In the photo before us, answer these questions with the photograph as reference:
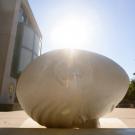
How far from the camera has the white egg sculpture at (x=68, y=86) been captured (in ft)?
11.5

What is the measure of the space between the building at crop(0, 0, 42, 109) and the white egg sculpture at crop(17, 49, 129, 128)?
58.3 feet

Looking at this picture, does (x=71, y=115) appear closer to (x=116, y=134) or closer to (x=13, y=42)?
(x=116, y=134)

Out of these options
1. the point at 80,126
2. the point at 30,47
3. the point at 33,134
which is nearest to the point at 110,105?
the point at 80,126

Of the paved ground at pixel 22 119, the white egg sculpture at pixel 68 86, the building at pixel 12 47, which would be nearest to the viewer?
the white egg sculpture at pixel 68 86

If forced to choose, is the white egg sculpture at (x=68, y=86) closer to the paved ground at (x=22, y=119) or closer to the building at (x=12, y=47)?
the paved ground at (x=22, y=119)

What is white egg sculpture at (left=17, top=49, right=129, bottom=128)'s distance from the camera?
3.49 meters

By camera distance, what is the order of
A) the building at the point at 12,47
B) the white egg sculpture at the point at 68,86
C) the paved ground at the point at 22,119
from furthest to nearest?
the building at the point at 12,47
the paved ground at the point at 22,119
the white egg sculpture at the point at 68,86

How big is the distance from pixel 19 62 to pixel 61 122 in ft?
70.3

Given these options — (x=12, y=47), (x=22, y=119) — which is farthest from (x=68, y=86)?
(x=12, y=47)

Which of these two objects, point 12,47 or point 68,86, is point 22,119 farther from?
point 12,47

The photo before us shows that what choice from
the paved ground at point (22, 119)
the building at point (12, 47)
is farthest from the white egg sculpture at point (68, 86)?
the building at point (12, 47)

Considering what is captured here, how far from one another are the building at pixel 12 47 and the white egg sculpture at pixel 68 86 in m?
17.8

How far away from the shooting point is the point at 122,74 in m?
3.86

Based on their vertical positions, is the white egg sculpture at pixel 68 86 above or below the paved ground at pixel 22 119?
above
